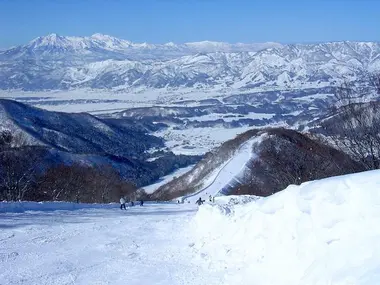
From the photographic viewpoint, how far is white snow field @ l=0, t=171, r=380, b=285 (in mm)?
6798

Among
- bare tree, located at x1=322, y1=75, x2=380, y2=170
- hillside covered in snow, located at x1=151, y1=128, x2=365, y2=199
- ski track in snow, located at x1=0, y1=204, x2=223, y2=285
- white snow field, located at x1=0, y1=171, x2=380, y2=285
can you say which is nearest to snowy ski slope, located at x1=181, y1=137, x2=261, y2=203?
hillside covered in snow, located at x1=151, y1=128, x2=365, y2=199

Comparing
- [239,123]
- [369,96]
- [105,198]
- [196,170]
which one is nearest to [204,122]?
[239,123]

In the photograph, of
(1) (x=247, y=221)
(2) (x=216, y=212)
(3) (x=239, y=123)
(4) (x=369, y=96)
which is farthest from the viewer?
(3) (x=239, y=123)

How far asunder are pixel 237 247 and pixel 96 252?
10.4 feet

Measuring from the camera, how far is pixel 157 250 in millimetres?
10273

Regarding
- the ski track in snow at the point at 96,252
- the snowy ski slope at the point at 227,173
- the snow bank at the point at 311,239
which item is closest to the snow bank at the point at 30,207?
the ski track in snow at the point at 96,252

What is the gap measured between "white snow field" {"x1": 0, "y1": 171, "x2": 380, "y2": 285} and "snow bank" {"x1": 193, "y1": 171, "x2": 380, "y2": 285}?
16mm

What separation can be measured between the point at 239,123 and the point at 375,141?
514 ft

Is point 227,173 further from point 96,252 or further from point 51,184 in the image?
point 96,252

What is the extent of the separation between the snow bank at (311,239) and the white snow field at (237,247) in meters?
0.02

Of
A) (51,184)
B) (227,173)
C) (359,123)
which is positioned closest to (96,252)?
(359,123)

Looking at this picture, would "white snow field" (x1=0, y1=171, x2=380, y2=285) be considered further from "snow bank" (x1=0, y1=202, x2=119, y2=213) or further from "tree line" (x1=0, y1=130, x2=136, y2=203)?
"tree line" (x1=0, y1=130, x2=136, y2=203)

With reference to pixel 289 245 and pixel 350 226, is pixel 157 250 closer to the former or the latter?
pixel 289 245

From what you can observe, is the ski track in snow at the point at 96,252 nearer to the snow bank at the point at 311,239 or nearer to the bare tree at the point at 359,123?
the snow bank at the point at 311,239
